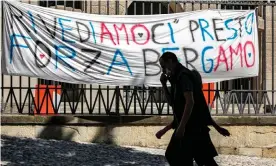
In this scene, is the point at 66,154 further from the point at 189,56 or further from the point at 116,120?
the point at 189,56

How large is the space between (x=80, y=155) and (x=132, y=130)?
1.27 metres

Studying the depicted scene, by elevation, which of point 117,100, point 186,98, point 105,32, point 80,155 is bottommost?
point 80,155

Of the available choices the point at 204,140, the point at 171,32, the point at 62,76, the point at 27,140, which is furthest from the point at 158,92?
the point at 204,140

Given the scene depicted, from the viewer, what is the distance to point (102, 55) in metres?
9.20

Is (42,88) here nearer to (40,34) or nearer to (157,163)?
(40,34)

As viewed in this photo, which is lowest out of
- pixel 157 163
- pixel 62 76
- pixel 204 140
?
pixel 157 163

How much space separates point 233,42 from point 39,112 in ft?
11.1

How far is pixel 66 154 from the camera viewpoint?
26.9 ft

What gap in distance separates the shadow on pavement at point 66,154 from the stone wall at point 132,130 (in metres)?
0.19

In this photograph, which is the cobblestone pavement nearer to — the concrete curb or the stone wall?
the stone wall

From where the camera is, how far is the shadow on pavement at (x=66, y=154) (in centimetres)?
771

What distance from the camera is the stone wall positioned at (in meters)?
8.95

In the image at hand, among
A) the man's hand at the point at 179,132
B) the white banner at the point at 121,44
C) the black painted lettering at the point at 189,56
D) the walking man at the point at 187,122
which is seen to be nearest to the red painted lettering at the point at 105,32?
the white banner at the point at 121,44

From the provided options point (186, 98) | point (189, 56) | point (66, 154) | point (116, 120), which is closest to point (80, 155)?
point (66, 154)
